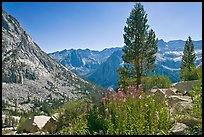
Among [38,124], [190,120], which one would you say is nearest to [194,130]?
[190,120]

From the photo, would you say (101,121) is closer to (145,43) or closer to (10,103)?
(145,43)

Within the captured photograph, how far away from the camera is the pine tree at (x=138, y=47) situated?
2358 cm

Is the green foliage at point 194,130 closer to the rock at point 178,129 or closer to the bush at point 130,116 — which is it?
the rock at point 178,129

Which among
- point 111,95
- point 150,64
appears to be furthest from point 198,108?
point 150,64

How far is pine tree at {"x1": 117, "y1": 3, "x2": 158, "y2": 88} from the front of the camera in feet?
77.4

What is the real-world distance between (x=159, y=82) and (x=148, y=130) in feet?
60.1

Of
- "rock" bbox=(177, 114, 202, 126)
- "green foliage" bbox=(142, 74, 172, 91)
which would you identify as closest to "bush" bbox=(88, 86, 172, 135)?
"rock" bbox=(177, 114, 202, 126)

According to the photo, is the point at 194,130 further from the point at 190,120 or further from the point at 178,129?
the point at 190,120

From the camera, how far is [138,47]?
80.1ft

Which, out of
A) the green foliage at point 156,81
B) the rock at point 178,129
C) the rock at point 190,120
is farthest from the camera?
the green foliage at point 156,81

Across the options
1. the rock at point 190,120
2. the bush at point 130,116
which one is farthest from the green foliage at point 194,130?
the bush at point 130,116

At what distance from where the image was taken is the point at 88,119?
7.54 metres

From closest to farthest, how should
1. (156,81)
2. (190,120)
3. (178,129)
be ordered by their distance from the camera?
1. (178,129)
2. (190,120)
3. (156,81)

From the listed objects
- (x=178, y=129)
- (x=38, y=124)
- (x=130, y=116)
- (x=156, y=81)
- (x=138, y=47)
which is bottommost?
(x=38, y=124)
